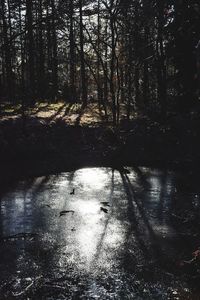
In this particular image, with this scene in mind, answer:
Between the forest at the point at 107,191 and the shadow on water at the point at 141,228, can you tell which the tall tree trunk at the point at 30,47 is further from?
the shadow on water at the point at 141,228

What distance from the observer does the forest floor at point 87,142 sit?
18.3m

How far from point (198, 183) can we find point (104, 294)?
28.6ft

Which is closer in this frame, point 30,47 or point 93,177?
point 93,177

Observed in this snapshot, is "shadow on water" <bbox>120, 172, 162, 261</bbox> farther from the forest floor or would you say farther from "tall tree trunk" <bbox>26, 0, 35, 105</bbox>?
"tall tree trunk" <bbox>26, 0, 35, 105</bbox>

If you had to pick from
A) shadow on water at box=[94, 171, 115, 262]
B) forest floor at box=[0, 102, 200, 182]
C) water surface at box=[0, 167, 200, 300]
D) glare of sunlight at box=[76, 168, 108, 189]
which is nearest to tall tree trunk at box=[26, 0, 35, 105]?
forest floor at box=[0, 102, 200, 182]

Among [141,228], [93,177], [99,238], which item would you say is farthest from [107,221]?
[93,177]

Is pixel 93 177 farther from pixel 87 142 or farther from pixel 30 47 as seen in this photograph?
pixel 30 47

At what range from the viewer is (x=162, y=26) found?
23.7 metres

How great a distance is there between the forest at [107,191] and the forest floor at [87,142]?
0.05m

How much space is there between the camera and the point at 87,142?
20.3 metres

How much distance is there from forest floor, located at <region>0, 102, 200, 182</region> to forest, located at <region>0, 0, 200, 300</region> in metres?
0.05

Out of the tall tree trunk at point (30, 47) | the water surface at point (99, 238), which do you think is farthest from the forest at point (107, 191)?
the tall tree trunk at point (30, 47)

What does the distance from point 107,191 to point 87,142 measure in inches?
244

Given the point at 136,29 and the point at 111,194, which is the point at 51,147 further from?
the point at 136,29
